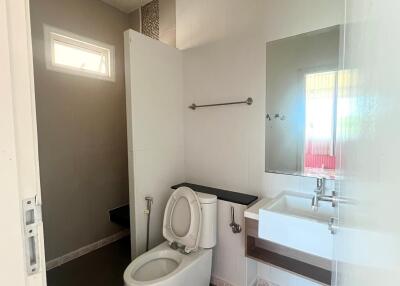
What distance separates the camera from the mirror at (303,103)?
150 centimetres

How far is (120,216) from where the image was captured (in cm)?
251

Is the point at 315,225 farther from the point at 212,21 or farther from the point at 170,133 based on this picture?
the point at 212,21

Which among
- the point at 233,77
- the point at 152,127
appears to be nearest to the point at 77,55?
the point at 152,127

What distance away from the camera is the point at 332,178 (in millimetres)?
1477

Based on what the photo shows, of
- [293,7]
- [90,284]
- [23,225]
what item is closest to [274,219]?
[23,225]

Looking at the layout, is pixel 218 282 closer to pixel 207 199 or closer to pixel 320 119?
pixel 207 199

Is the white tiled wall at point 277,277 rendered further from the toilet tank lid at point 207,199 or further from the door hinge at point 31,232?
the door hinge at point 31,232

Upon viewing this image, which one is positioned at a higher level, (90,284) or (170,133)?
(170,133)

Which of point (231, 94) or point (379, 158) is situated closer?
point (379, 158)

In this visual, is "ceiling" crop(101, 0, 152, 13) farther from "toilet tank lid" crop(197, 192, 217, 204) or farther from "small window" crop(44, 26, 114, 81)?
"toilet tank lid" crop(197, 192, 217, 204)

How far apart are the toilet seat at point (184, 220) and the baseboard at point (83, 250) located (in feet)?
3.87

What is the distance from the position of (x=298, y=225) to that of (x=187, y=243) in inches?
34.8

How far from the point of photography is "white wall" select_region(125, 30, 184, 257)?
1.79 metres

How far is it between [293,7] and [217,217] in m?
1.72
